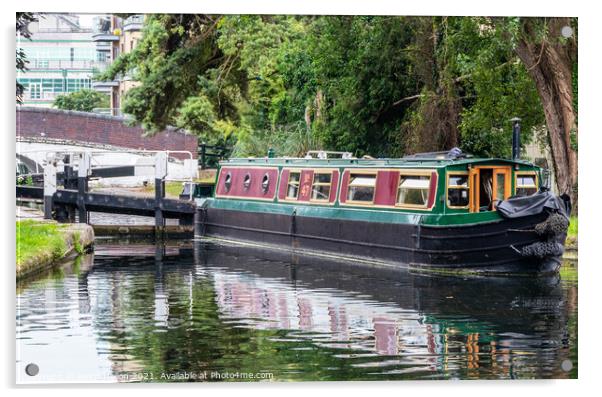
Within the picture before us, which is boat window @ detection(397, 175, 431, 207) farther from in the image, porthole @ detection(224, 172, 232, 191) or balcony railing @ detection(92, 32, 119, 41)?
balcony railing @ detection(92, 32, 119, 41)

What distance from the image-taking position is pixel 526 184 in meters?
18.3

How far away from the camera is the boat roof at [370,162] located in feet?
59.1

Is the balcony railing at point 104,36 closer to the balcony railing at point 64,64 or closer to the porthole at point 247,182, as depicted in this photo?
the balcony railing at point 64,64

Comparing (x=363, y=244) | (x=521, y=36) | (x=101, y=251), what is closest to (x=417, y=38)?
(x=521, y=36)

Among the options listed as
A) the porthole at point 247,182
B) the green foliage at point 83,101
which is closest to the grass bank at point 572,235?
the green foliage at point 83,101

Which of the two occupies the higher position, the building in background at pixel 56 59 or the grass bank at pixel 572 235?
the building in background at pixel 56 59

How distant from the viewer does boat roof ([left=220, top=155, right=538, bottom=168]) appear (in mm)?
18016

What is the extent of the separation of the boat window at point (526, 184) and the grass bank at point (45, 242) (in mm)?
5468

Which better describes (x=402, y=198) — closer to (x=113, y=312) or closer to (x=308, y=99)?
(x=308, y=99)

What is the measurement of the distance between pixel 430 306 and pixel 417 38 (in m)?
2.97

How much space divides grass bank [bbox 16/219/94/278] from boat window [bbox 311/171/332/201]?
3409mm

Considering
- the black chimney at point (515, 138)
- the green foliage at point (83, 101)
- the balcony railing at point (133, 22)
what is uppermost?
the balcony railing at point (133, 22)

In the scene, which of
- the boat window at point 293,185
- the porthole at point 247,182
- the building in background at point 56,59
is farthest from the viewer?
the porthole at point 247,182

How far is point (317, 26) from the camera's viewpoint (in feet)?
50.6
